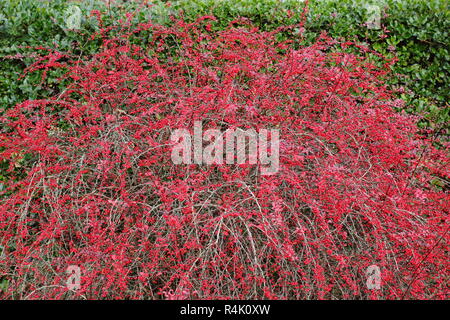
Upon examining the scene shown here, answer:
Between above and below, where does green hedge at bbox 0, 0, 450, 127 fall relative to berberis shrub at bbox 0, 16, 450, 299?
above

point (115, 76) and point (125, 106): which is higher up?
point (115, 76)

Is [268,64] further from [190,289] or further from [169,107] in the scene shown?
[190,289]

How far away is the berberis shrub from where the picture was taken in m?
2.17

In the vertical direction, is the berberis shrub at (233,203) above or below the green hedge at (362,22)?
below

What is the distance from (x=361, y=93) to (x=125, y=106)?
1.80m

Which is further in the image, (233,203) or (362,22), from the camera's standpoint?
(362,22)

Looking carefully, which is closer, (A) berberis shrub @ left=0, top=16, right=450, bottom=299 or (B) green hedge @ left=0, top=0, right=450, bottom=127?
(A) berberis shrub @ left=0, top=16, right=450, bottom=299

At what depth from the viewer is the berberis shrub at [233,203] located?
2.17 m

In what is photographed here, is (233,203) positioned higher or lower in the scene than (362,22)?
lower

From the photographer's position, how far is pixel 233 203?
2260 mm

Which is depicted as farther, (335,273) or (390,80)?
(390,80)

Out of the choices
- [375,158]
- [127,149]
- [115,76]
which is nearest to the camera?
[127,149]

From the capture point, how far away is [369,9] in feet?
11.9
